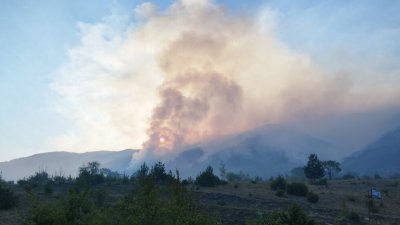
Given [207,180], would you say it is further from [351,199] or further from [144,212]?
[144,212]

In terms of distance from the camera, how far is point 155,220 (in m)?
12.7

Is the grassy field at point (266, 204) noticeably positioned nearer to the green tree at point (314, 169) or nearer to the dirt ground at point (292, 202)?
the dirt ground at point (292, 202)

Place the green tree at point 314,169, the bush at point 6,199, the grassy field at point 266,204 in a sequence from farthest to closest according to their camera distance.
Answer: the green tree at point 314,169, the bush at point 6,199, the grassy field at point 266,204

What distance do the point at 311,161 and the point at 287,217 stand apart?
5787cm

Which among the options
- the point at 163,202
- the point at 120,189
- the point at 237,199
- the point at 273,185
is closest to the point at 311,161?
the point at 273,185

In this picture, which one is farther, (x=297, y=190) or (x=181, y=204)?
(x=297, y=190)

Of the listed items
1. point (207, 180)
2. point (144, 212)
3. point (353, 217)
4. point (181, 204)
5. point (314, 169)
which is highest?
point (314, 169)

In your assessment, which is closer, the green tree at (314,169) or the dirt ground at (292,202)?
the dirt ground at (292,202)

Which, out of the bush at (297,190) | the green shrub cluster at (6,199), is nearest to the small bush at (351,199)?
the bush at (297,190)

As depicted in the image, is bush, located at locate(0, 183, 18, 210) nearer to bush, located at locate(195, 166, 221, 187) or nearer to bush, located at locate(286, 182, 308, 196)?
bush, located at locate(195, 166, 221, 187)

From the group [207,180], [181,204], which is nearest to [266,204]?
[207,180]

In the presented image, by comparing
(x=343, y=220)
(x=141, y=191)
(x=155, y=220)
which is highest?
(x=141, y=191)

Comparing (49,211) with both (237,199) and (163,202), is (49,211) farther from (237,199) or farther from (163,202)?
(237,199)

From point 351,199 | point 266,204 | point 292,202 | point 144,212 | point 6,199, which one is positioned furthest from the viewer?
point 351,199
